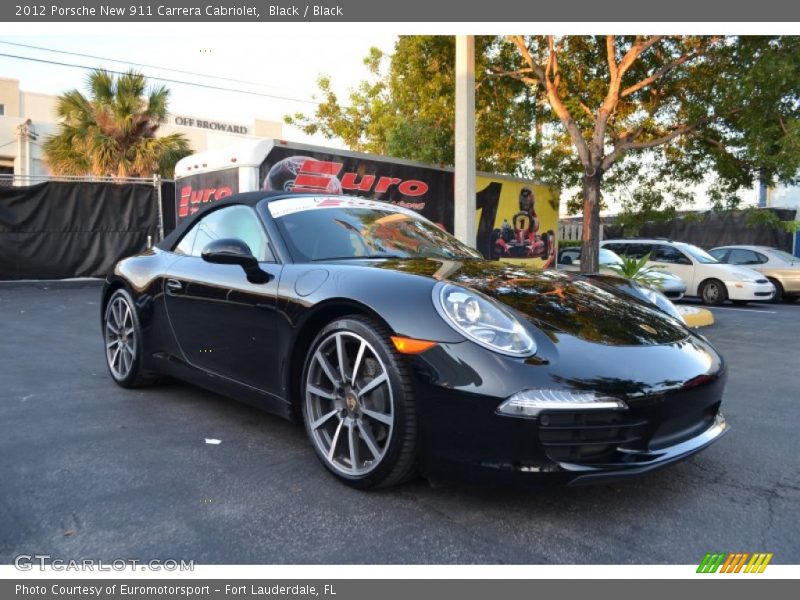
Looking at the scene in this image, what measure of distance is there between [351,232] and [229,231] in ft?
2.75

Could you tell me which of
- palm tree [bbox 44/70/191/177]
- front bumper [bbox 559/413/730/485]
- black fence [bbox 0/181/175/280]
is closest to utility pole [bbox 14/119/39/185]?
palm tree [bbox 44/70/191/177]

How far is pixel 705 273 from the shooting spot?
13.6 meters

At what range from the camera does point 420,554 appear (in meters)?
2.22

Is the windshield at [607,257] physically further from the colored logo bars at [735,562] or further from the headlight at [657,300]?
the colored logo bars at [735,562]

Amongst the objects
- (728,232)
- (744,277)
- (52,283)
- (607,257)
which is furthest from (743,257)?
(52,283)

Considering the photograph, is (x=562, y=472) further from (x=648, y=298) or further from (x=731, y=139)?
(x=731, y=139)

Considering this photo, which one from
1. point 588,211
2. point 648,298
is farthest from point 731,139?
point 648,298

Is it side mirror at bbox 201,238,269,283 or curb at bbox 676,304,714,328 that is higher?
side mirror at bbox 201,238,269,283

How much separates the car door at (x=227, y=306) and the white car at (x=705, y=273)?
1103cm

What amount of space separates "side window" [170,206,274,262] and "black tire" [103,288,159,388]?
0.60 m

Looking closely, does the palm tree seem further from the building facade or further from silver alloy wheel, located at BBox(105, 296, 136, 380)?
silver alloy wheel, located at BBox(105, 296, 136, 380)

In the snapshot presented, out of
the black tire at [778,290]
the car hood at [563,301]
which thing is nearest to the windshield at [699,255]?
the black tire at [778,290]

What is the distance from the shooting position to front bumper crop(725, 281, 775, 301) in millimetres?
12977

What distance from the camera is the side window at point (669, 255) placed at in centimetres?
1416
